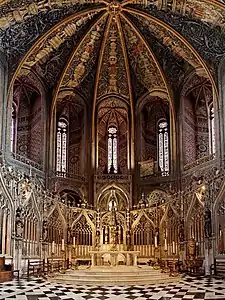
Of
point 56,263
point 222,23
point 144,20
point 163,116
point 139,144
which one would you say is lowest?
point 56,263

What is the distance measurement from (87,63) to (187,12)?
9089 mm

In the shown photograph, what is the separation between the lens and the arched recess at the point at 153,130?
105 ft

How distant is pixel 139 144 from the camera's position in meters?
32.4

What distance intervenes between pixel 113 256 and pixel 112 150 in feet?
→ 44.3

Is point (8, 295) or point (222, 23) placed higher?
point (222, 23)

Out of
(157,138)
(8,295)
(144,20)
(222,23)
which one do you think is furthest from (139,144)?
(8,295)

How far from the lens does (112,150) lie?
33406 mm

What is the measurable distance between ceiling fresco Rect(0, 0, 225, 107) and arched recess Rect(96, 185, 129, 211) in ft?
21.8

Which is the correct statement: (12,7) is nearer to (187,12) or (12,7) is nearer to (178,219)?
(187,12)

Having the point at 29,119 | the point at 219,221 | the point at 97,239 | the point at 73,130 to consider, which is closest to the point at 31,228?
the point at 97,239

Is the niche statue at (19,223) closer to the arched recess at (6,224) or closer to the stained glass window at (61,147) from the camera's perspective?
the arched recess at (6,224)

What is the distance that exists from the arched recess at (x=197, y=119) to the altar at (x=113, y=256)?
32.5 ft

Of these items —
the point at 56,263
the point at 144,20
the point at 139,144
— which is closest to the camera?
the point at 56,263

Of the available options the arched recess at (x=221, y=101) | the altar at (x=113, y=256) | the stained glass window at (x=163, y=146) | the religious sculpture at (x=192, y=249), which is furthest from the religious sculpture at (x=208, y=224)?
the stained glass window at (x=163, y=146)
